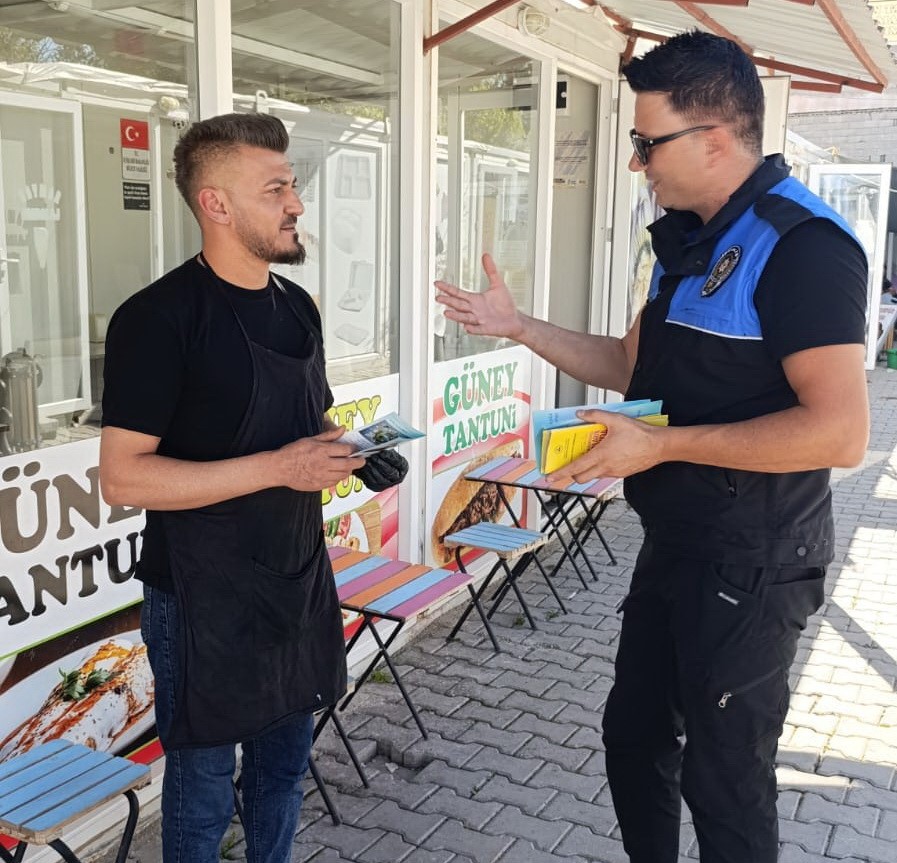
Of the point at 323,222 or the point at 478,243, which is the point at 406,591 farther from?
the point at 478,243

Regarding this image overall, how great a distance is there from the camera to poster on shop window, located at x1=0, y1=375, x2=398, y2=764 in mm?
2750

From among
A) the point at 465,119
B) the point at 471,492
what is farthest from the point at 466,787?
the point at 465,119

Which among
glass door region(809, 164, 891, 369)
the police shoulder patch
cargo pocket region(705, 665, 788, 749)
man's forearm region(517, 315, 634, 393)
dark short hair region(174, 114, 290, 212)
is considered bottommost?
cargo pocket region(705, 665, 788, 749)

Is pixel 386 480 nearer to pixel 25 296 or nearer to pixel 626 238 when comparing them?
pixel 25 296

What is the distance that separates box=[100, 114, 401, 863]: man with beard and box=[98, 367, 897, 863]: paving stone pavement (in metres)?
1.00

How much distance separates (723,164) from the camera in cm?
210

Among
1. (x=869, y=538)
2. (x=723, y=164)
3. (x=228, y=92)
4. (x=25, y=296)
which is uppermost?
(x=228, y=92)

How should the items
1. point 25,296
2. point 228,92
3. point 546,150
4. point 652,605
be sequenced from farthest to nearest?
point 546,150
point 228,92
point 25,296
point 652,605

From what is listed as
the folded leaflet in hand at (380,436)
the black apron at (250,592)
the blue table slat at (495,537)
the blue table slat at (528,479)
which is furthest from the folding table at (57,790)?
the blue table slat at (528,479)

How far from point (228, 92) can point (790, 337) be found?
2199 mm

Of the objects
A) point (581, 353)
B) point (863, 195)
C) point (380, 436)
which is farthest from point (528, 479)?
point (863, 195)

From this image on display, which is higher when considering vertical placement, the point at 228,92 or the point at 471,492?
the point at 228,92

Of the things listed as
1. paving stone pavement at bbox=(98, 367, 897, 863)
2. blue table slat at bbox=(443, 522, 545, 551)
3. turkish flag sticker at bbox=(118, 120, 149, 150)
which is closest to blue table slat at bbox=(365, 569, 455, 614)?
paving stone pavement at bbox=(98, 367, 897, 863)

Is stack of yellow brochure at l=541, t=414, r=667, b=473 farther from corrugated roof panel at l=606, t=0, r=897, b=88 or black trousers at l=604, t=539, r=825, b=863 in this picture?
corrugated roof panel at l=606, t=0, r=897, b=88
